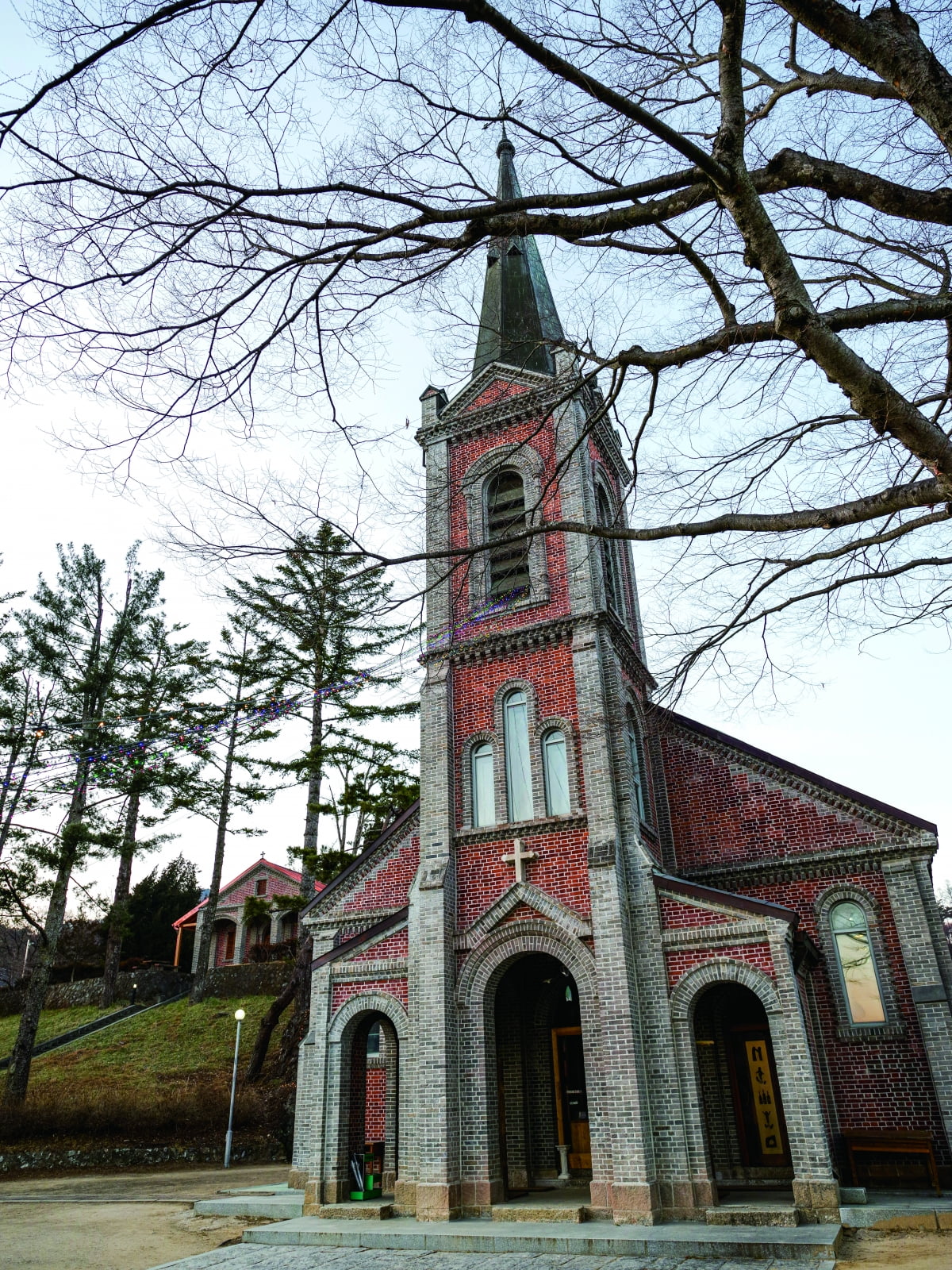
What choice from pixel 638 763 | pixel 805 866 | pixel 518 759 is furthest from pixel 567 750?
pixel 805 866

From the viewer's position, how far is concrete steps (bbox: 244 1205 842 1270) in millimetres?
9620

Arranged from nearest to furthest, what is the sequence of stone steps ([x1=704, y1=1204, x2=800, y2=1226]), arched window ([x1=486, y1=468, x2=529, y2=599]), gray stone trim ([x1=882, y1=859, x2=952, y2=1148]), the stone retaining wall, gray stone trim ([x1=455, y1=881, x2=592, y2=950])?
stone steps ([x1=704, y1=1204, x2=800, y2=1226])
gray stone trim ([x1=882, y1=859, x2=952, y2=1148])
gray stone trim ([x1=455, y1=881, x2=592, y2=950])
arched window ([x1=486, y1=468, x2=529, y2=599])
the stone retaining wall

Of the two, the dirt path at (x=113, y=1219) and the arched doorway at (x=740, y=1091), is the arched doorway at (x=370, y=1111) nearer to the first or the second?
the dirt path at (x=113, y=1219)

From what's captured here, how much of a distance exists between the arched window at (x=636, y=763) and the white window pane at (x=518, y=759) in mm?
1777

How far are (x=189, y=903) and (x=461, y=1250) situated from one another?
44.1m

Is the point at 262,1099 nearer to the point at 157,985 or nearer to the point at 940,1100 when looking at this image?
the point at 157,985

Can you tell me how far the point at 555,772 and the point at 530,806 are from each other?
73 cm

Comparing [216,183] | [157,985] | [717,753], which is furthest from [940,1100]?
[157,985]

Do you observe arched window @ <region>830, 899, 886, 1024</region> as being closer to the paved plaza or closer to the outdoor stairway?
the paved plaza

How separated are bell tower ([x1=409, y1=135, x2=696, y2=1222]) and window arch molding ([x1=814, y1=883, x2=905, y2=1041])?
2986mm

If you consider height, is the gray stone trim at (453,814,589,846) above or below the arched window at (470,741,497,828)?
below

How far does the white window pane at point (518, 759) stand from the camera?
14.9 meters

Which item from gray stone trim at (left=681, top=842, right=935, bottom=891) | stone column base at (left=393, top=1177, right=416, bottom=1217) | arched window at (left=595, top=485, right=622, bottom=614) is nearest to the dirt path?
stone column base at (left=393, top=1177, right=416, bottom=1217)

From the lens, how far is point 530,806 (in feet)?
48.6
